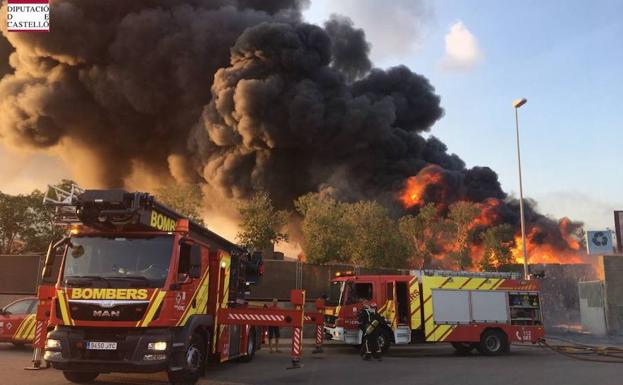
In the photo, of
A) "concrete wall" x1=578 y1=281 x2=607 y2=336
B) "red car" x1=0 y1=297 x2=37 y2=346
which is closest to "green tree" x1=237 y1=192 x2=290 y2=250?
"concrete wall" x1=578 y1=281 x2=607 y2=336

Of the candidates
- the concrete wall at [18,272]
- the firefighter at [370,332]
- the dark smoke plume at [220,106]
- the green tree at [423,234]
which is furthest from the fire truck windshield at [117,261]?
the dark smoke plume at [220,106]

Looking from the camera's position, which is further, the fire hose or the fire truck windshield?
the fire hose

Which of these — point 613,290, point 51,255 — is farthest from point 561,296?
point 51,255

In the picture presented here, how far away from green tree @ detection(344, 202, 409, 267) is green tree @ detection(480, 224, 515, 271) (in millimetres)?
9912

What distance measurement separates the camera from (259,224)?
93.4ft

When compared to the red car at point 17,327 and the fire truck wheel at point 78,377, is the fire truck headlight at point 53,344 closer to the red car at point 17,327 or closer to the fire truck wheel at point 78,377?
the fire truck wheel at point 78,377

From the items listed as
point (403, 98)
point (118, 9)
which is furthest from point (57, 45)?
point (403, 98)

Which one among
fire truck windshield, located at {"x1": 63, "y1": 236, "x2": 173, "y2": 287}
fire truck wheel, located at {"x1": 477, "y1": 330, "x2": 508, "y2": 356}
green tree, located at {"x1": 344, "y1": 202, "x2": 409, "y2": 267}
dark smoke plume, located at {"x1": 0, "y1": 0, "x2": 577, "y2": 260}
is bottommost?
fire truck wheel, located at {"x1": 477, "y1": 330, "x2": 508, "y2": 356}

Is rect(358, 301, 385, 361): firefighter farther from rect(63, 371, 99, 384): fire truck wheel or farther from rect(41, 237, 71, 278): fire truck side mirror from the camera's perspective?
rect(41, 237, 71, 278): fire truck side mirror

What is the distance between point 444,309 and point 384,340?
6.82 feet

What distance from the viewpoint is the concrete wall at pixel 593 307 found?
1927 cm

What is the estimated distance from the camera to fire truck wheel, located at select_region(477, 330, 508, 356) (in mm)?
14047

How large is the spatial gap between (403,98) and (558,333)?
36073mm

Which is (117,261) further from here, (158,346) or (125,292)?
(158,346)
